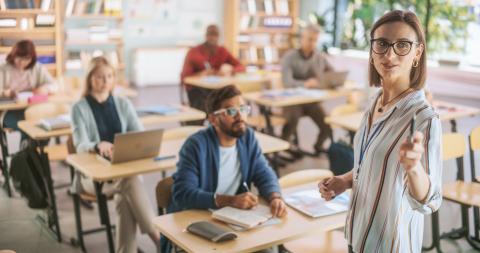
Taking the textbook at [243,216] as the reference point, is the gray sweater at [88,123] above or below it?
above

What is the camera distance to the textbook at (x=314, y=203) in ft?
8.46

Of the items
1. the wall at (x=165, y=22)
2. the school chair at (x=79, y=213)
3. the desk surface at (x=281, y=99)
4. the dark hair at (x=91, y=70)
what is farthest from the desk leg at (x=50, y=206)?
the wall at (x=165, y=22)

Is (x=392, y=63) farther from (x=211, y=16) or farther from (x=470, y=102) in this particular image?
(x=211, y=16)

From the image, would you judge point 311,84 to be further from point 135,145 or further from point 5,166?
point 5,166

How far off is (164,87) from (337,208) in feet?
25.4

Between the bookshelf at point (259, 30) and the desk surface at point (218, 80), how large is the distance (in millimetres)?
3080

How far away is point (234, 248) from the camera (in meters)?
2.22

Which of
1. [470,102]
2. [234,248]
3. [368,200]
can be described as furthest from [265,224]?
[470,102]

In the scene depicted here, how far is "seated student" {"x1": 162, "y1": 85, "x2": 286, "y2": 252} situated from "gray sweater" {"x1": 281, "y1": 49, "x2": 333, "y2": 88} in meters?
3.23

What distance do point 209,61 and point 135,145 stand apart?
347 centimetres

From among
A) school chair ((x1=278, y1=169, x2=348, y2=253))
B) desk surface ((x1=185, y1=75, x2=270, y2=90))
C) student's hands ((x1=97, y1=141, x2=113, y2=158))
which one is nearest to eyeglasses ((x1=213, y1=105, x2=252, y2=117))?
school chair ((x1=278, y1=169, x2=348, y2=253))

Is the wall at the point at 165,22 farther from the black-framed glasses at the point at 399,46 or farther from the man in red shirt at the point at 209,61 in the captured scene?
the black-framed glasses at the point at 399,46

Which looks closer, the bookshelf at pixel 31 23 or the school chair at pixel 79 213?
the bookshelf at pixel 31 23

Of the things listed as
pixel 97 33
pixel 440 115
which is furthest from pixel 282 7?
pixel 440 115
